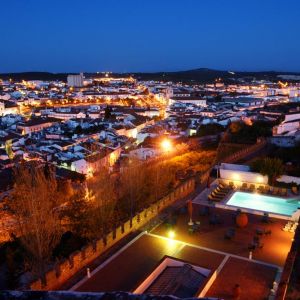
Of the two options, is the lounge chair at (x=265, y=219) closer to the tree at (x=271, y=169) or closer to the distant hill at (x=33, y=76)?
the tree at (x=271, y=169)

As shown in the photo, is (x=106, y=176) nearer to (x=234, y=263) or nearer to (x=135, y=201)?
(x=135, y=201)

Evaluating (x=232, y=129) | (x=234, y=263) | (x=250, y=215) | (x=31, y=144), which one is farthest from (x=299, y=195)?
(x=31, y=144)

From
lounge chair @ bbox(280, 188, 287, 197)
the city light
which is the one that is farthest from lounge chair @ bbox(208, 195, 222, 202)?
the city light

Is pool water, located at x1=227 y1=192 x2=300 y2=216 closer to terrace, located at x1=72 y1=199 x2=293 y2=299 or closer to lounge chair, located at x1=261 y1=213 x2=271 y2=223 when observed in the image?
lounge chair, located at x1=261 y1=213 x2=271 y2=223

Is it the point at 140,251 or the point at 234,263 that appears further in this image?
the point at 140,251

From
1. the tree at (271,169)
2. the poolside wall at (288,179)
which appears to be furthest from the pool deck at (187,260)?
the poolside wall at (288,179)

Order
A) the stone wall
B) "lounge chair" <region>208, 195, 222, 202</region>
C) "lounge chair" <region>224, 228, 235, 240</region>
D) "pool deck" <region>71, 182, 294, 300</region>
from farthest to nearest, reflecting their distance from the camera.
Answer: the stone wall, "lounge chair" <region>208, 195, 222, 202</region>, "lounge chair" <region>224, 228, 235, 240</region>, "pool deck" <region>71, 182, 294, 300</region>

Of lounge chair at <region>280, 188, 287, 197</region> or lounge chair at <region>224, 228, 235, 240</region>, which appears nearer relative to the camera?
lounge chair at <region>224, 228, 235, 240</region>

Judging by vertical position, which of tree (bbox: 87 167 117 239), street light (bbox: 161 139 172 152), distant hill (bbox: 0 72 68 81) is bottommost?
street light (bbox: 161 139 172 152)
